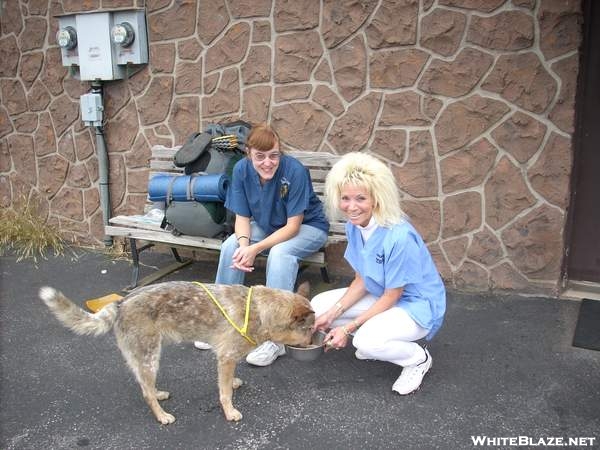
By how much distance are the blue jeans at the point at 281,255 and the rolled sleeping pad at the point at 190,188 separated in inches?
18.4

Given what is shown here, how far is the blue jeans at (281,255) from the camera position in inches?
158

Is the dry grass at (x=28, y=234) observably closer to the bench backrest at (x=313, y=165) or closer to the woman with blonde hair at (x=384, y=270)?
the bench backrest at (x=313, y=165)

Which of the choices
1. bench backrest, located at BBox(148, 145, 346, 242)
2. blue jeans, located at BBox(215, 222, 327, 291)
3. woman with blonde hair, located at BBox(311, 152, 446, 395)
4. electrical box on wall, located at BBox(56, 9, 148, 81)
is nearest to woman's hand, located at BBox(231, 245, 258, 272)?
blue jeans, located at BBox(215, 222, 327, 291)

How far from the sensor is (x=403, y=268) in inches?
128

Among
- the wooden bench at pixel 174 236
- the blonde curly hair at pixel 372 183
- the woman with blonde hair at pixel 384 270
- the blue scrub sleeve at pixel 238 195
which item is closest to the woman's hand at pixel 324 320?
the woman with blonde hair at pixel 384 270

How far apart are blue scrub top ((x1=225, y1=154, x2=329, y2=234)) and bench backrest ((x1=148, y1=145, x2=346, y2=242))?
1.96 ft

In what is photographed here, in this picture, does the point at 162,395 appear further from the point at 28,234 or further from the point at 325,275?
the point at 28,234

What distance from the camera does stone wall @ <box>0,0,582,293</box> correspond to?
467cm

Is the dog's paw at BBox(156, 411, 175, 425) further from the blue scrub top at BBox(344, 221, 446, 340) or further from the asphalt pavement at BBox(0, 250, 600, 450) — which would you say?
the blue scrub top at BBox(344, 221, 446, 340)

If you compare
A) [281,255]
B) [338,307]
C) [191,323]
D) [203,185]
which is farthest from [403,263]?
[203,185]

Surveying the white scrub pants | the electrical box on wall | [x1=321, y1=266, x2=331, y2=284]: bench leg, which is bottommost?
[x1=321, y1=266, x2=331, y2=284]: bench leg

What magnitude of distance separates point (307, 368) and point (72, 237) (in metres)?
4.31

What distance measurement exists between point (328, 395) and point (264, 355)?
575mm

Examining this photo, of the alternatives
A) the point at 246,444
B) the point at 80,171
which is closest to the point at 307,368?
the point at 246,444
